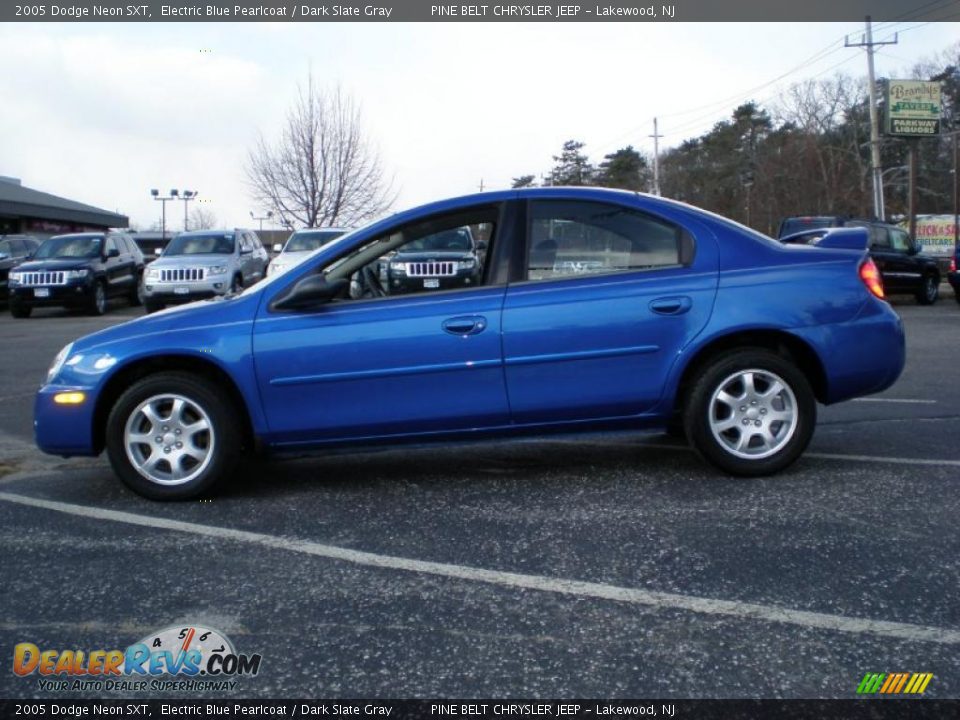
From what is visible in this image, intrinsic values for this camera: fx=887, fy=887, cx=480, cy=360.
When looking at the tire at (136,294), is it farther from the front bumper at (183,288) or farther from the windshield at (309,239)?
the windshield at (309,239)

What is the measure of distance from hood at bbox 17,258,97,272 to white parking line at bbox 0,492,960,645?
15131 millimetres

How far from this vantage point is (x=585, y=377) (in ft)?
14.8

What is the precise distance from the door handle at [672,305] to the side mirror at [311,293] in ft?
5.18

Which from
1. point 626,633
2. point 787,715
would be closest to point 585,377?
point 626,633

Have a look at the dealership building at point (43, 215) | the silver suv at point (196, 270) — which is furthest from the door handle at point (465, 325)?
the dealership building at point (43, 215)

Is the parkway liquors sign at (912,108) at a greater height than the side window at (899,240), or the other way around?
the parkway liquors sign at (912,108)

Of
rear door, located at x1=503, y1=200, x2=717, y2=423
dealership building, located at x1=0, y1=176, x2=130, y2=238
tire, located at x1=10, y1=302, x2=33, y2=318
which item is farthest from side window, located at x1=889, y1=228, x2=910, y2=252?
dealership building, located at x1=0, y1=176, x2=130, y2=238

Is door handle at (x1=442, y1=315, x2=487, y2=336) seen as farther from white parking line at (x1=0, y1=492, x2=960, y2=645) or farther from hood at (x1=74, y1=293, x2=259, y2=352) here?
white parking line at (x1=0, y1=492, x2=960, y2=645)

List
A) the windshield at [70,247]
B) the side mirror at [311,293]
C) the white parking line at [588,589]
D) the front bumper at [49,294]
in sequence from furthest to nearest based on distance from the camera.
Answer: the windshield at [70,247] → the front bumper at [49,294] → the side mirror at [311,293] → the white parking line at [588,589]

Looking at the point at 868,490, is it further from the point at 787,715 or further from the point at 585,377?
the point at 787,715

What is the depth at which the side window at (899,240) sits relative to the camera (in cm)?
1816

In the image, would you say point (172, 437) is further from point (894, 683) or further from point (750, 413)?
point (894, 683)

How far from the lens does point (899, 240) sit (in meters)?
18.3

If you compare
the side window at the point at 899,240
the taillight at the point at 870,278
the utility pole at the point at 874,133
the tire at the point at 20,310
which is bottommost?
the taillight at the point at 870,278
